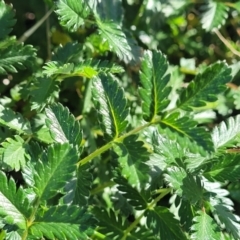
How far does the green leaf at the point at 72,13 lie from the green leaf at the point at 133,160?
28 centimetres

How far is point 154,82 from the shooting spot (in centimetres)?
108

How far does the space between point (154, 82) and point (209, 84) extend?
0.11 metres

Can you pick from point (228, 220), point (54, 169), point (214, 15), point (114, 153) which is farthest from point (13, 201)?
point (214, 15)

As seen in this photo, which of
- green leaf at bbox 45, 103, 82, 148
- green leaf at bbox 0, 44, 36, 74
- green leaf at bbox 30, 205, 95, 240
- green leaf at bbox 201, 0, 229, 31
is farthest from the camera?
green leaf at bbox 201, 0, 229, 31

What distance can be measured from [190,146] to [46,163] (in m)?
0.28

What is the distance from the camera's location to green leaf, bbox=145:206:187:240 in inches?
44.3

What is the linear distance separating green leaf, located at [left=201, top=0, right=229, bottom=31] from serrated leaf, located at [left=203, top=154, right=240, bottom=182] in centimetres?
53

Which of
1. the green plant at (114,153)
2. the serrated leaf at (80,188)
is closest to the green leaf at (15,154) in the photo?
the green plant at (114,153)

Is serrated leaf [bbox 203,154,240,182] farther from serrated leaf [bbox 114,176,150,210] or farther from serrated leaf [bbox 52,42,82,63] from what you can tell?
serrated leaf [bbox 52,42,82,63]

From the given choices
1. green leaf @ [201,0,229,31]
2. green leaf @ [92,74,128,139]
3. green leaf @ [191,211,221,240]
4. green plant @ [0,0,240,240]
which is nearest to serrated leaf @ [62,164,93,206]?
green plant @ [0,0,240,240]

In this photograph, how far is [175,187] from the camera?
1039 millimetres

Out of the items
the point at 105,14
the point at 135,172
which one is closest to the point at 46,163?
the point at 135,172

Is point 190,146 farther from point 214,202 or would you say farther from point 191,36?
point 191,36

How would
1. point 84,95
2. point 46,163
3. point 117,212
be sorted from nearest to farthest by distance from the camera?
point 46,163 < point 117,212 < point 84,95
